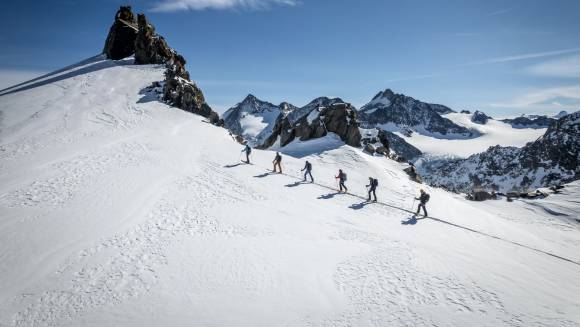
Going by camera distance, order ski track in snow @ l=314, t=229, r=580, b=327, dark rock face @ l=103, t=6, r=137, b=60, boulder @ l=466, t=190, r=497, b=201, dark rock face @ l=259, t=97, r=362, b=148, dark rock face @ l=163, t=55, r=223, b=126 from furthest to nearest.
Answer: dark rock face @ l=103, t=6, r=137, b=60 → dark rock face @ l=163, t=55, r=223, b=126 → dark rock face @ l=259, t=97, r=362, b=148 → boulder @ l=466, t=190, r=497, b=201 → ski track in snow @ l=314, t=229, r=580, b=327

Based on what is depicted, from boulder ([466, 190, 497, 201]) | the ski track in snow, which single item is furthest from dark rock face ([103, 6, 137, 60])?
boulder ([466, 190, 497, 201])

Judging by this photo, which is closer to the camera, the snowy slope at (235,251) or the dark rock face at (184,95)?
the snowy slope at (235,251)

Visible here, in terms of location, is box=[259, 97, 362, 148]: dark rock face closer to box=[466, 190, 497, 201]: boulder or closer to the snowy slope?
the snowy slope

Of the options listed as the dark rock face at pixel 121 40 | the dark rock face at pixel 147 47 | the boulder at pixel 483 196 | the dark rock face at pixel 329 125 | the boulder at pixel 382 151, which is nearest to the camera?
the boulder at pixel 483 196

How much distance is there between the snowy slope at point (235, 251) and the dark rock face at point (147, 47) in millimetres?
33443

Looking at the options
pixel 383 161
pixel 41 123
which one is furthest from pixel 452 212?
pixel 41 123

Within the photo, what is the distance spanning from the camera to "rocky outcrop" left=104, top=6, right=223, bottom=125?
4597cm

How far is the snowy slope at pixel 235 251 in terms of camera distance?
1045 cm

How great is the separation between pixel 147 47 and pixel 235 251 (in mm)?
56023

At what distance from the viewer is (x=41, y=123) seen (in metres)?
31.5

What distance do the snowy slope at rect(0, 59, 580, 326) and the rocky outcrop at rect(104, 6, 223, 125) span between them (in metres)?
19.5

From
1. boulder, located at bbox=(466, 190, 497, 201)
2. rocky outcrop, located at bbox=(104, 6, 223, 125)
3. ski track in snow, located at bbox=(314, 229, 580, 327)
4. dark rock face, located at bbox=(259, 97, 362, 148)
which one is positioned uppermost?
rocky outcrop, located at bbox=(104, 6, 223, 125)

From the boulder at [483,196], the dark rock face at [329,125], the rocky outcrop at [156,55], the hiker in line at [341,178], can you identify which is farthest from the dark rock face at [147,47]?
the boulder at [483,196]

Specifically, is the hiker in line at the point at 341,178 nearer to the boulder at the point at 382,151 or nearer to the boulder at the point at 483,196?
the boulder at the point at 382,151
